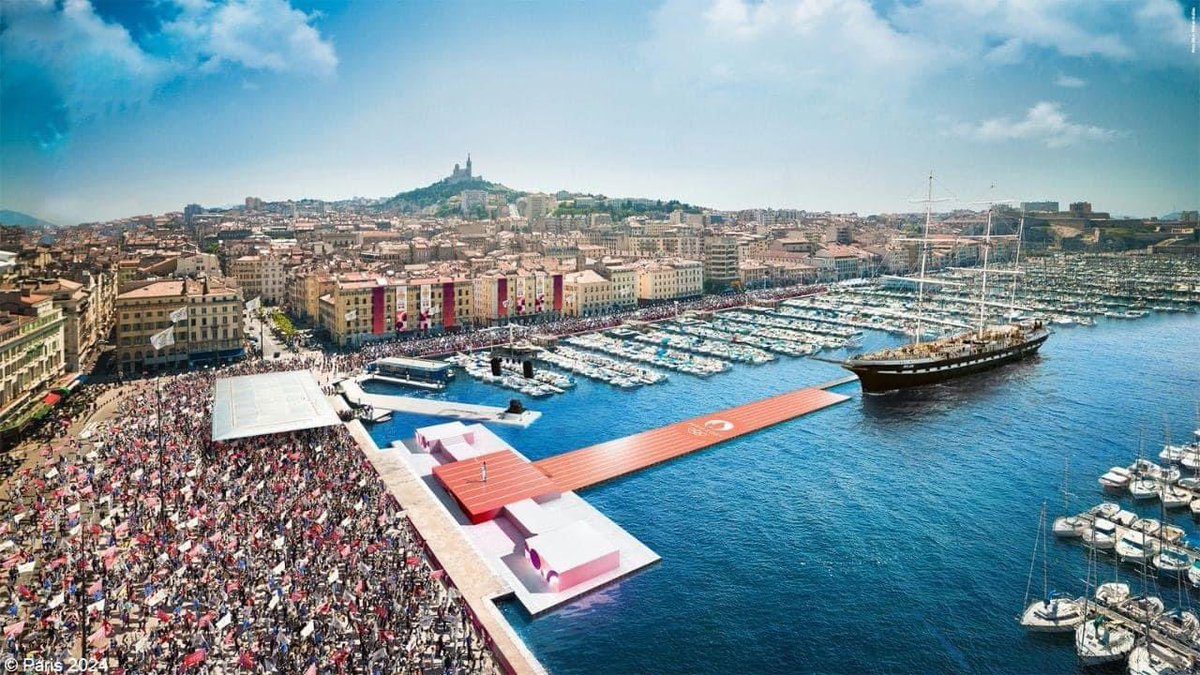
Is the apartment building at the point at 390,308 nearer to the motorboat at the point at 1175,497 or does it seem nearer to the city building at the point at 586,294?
the city building at the point at 586,294

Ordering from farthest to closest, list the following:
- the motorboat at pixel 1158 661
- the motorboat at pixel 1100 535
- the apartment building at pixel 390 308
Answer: the apartment building at pixel 390 308 → the motorboat at pixel 1100 535 → the motorboat at pixel 1158 661

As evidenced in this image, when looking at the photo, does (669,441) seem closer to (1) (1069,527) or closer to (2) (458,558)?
(2) (458,558)

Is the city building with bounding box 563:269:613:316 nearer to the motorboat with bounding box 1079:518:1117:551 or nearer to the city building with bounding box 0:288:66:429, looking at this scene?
the city building with bounding box 0:288:66:429

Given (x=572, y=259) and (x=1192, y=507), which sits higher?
(x=572, y=259)

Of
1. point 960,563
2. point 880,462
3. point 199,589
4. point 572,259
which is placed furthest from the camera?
point 572,259

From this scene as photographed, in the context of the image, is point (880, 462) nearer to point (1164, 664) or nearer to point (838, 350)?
point (1164, 664)

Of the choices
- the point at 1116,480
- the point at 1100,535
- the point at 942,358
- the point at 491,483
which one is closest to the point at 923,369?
the point at 942,358

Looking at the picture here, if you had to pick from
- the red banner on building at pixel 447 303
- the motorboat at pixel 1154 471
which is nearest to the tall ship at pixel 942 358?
the motorboat at pixel 1154 471

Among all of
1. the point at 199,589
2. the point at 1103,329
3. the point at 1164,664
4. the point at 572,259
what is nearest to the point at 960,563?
the point at 1164,664
